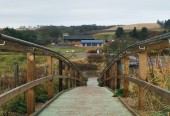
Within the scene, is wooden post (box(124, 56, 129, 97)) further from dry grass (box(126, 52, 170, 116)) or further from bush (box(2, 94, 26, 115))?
bush (box(2, 94, 26, 115))

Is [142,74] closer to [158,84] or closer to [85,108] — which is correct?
[158,84]

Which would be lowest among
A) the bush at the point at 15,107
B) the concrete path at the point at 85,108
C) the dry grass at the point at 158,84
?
the concrete path at the point at 85,108

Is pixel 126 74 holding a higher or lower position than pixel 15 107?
higher

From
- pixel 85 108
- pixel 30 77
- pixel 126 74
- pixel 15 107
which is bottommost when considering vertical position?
pixel 85 108

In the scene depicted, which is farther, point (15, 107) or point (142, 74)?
point (15, 107)

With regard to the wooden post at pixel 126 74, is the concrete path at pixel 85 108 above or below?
below

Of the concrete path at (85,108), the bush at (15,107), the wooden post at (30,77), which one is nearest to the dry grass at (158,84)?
the concrete path at (85,108)

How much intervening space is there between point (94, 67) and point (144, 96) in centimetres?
6433

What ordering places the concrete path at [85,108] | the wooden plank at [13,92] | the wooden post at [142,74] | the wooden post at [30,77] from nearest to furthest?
the wooden plank at [13,92]
the wooden post at [30,77]
the wooden post at [142,74]
the concrete path at [85,108]

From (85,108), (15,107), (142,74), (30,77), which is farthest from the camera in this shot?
(85,108)

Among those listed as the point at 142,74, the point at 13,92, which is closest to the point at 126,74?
the point at 142,74

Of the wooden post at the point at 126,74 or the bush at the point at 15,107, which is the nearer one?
the bush at the point at 15,107

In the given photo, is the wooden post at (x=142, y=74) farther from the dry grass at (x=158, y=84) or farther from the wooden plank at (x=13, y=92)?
the wooden plank at (x=13, y=92)

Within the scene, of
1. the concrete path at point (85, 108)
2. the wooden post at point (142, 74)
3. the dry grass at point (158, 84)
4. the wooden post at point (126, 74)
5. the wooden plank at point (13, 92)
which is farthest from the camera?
the wooden post at point (126, 74)
